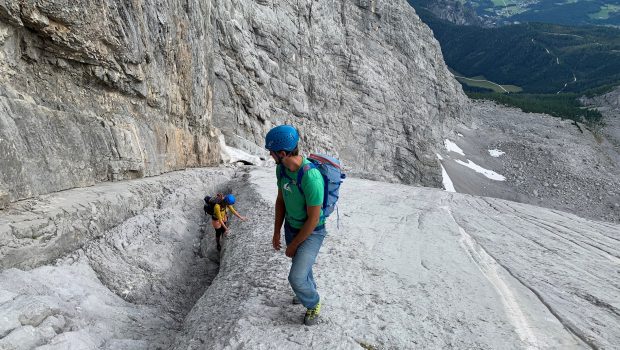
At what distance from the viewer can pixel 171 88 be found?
626 inches

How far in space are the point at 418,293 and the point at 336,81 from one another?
1738 inches

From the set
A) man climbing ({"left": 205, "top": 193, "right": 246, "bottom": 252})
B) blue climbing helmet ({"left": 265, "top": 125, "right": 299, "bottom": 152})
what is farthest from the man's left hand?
man climbing ({"left": 205, "top": 193, "right": 246, "bottom": 252})

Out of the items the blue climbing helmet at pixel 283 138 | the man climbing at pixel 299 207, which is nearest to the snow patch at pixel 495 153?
the man climbing at pixel 299 207

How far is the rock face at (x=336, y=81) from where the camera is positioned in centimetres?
3222

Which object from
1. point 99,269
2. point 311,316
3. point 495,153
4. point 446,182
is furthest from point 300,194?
point 495,153

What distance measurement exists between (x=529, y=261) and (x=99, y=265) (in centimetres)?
909

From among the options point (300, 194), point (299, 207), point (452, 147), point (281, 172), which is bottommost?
point (452, 147)

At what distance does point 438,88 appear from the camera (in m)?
70.8

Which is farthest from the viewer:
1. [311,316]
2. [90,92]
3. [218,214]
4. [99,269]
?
[90,92]

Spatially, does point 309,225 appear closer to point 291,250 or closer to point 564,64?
point 291,250

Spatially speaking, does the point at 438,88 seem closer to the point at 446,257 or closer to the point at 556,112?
the point at 556,112

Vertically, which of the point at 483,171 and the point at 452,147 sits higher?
the point at 452,147

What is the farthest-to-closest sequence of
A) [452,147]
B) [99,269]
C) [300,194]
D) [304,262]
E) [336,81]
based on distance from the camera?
[452,147] → [336,81] → [99,269] → [304,262] → [300,194]

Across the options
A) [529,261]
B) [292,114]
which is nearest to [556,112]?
[292,114]
